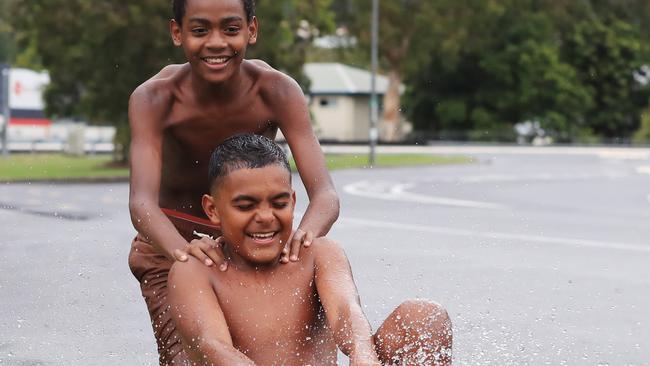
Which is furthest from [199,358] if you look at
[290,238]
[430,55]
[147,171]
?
[430,55]

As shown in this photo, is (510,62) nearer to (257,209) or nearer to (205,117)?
(205,117)

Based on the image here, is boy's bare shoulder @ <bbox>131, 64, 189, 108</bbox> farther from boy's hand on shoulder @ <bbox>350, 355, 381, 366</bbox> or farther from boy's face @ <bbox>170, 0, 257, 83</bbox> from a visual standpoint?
boy's hand on shoulder @ <bbox>350, 355, 381, 366</bbox>

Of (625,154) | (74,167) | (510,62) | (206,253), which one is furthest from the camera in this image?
(510,62)

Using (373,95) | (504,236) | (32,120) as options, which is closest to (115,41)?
(373,95)

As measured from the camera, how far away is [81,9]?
30219 mm

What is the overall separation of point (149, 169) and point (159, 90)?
281 millimetres

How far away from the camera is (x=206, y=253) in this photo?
349 centimetres

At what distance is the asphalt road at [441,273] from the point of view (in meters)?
7.22

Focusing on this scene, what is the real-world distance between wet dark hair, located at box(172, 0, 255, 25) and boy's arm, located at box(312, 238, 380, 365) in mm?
801

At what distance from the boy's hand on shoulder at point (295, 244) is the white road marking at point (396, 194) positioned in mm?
16249

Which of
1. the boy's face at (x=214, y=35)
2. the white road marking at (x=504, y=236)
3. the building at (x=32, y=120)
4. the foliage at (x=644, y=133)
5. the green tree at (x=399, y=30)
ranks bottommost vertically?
the foliage at (x=644, y=133)

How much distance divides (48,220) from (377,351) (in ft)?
44.3

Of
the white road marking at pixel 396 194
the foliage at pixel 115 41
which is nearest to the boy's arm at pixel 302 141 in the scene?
the white road marking at pixel 396 194

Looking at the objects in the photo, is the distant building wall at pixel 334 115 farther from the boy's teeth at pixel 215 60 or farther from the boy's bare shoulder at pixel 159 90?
the boy's teeth at pixel 215 60
